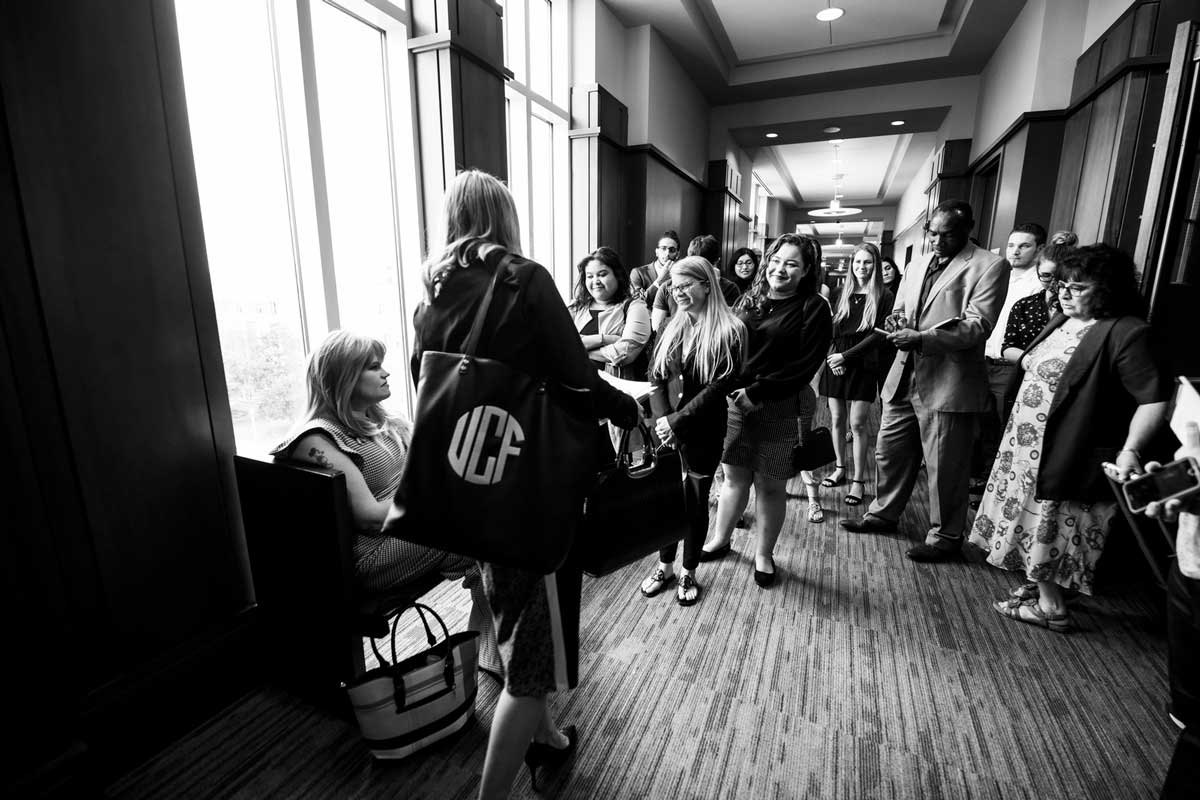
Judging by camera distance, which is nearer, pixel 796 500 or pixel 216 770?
pixel 216 770

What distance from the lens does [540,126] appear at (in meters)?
4.23

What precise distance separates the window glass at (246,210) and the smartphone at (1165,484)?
2.59 m

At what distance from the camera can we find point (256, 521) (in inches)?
67.5

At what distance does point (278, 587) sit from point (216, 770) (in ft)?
1.58

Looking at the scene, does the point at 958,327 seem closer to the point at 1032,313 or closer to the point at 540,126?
the point at 1032,313

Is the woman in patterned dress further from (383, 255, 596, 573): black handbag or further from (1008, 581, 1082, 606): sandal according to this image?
(383, 255, 596, 573): black handbag

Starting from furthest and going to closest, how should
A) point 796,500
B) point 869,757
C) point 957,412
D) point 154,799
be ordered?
point 796,500
point 957,412
point 869,757
point 154,799

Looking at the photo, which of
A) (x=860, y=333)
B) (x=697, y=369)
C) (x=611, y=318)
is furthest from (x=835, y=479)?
(x=697, y=369)

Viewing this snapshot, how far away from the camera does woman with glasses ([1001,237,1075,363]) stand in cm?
278

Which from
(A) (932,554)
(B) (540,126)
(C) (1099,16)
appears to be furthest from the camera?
(B) (540,126)

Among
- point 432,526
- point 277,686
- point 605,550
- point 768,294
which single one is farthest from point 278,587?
point 768,294

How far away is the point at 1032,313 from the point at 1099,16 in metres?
2.52

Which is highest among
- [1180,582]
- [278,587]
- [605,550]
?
[605,550]

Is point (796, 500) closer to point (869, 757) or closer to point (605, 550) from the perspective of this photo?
point (869, 757)
